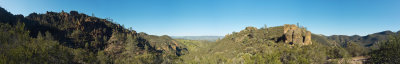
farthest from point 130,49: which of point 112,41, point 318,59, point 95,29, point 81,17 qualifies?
point 318,59

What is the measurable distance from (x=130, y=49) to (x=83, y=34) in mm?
53712

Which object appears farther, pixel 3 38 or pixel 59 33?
pixel 59 33

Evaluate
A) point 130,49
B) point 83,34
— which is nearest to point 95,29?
point 83,34

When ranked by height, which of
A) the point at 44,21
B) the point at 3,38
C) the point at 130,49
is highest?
the point at 44,21

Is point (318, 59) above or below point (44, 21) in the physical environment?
below

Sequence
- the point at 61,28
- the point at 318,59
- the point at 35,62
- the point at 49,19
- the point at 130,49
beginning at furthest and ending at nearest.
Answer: the point at 49,19 → the point at 61,28 → the point at 130,49 → the point at 318,59 → the point at 35,62

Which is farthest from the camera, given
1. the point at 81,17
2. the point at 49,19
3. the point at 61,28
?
the point at 81,17

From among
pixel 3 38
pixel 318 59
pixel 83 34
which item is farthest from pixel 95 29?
pixel 318 59

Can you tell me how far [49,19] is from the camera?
173 meters

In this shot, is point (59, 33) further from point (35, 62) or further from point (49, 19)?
point (35, 62)

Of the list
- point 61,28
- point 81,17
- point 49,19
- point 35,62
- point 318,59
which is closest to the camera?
point 35,62

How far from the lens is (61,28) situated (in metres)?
162

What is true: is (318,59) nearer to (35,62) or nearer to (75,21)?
(35,62)

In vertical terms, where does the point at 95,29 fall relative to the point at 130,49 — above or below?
above
